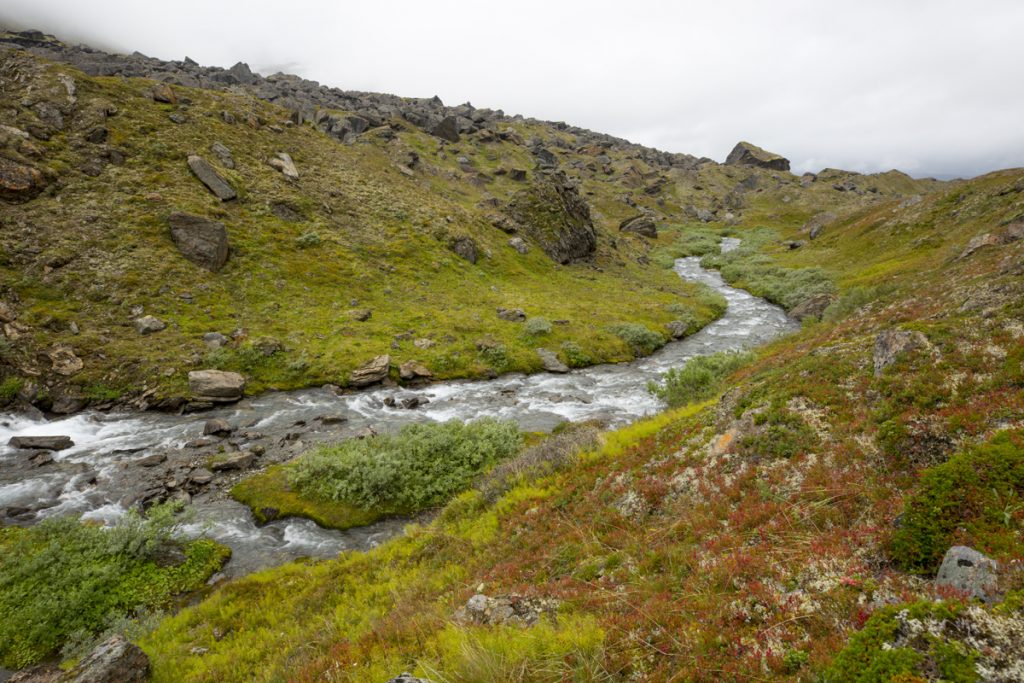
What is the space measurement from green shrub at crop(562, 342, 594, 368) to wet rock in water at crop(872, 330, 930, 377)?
77.5ft

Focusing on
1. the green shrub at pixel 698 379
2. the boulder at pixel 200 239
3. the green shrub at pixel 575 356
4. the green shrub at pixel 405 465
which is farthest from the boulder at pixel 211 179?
the green shrub at pixel 698 379

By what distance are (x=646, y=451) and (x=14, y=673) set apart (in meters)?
18.1

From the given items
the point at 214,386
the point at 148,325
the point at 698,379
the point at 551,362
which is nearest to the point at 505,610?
the point at 698,379

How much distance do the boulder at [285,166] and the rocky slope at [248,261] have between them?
0.23 meters

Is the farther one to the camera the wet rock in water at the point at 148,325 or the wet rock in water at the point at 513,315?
the wet rock in water at the point at 513,315

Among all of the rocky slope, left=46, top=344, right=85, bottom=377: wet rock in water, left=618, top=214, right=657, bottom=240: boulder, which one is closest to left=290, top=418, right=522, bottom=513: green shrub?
the rocky slope

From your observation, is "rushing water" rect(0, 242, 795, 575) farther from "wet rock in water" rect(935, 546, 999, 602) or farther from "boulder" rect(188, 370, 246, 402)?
"wet rock in water" rect(935, 546, 999, 602)

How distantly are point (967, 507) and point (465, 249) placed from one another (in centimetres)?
5297

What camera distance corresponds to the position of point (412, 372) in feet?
105

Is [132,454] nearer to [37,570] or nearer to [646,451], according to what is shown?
[37,570]

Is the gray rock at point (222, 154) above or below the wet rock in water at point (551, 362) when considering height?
above

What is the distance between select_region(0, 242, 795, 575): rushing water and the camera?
665 inches

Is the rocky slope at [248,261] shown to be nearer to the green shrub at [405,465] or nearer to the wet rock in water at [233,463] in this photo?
the wet rock in water at [233,463]

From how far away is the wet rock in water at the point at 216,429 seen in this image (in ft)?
76.2
